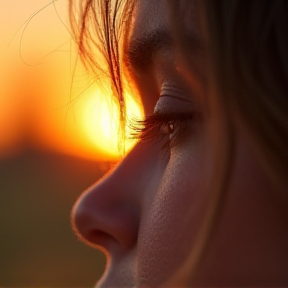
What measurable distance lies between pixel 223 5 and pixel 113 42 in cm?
36

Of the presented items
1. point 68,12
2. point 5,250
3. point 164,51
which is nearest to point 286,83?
point 164,51

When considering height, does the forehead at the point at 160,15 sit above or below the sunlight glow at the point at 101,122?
above

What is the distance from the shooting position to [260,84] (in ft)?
2.23

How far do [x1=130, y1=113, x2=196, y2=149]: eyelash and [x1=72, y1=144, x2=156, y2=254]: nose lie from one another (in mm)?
48

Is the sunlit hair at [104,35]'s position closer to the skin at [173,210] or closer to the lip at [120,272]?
the skin at [173,210]

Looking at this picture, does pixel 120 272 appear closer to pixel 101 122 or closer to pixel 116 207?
pixel 116 207

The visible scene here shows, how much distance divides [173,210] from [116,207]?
0.13 metres

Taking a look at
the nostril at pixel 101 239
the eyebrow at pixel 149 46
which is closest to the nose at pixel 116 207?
the nostril at pixel 101 239

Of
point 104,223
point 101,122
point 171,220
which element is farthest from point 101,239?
point 101,122

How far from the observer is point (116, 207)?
917mm

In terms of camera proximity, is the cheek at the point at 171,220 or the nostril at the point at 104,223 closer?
the cheek at the point at 171,220

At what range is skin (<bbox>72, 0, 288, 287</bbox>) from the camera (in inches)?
29.1

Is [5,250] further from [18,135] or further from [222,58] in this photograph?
[222,58]

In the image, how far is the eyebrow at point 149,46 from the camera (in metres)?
0.73
